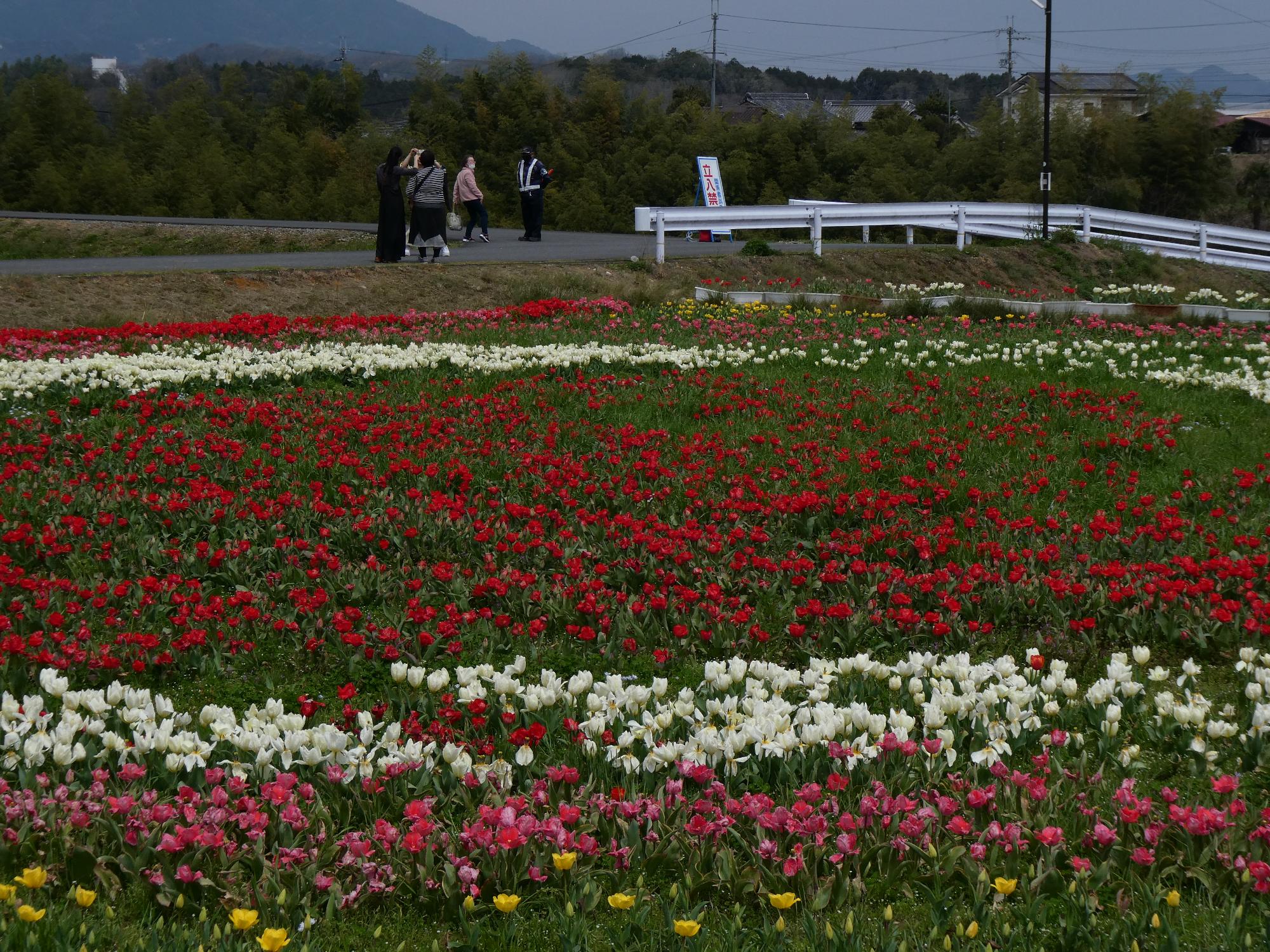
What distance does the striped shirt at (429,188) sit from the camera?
1981cm

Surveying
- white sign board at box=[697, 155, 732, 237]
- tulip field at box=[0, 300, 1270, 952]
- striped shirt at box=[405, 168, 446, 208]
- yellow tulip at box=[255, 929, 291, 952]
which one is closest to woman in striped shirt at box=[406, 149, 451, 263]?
striped shirt at box=[405, 168, 446, 208]

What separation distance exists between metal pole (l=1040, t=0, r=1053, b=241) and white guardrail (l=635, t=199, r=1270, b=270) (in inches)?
23.2

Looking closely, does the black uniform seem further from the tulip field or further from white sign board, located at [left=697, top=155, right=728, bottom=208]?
the tulip field

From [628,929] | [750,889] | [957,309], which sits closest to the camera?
[628,929]

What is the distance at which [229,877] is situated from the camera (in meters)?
3.63

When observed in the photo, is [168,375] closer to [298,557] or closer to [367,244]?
[298,557]

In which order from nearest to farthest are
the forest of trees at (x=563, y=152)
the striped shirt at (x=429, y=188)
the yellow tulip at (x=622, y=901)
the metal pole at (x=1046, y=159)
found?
1. the yellow tulip at (x=622, y=901)
2. the striped shirt at (x=429, y=188)
3. the metal pole at (x=1046, y=159)
4. the forest of trees at (x=563, y=152)

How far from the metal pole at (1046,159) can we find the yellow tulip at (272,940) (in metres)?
26.9

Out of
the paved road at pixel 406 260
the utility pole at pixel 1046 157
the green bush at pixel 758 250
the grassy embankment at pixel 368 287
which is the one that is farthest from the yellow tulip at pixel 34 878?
the utility pole at pixel 1046 157

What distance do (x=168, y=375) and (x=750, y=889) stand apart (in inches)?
330

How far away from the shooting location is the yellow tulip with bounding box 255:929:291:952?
119 inches

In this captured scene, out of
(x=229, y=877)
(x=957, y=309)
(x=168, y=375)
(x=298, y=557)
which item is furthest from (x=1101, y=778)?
(x=957, y=309)

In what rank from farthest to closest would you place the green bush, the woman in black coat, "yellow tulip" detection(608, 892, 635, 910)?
the green bush → the woman in black coat → "yellow tulip" detection(608, 892, 635, 910)

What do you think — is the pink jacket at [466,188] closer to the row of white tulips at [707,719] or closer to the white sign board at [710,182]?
the white sign board at [710,182]
